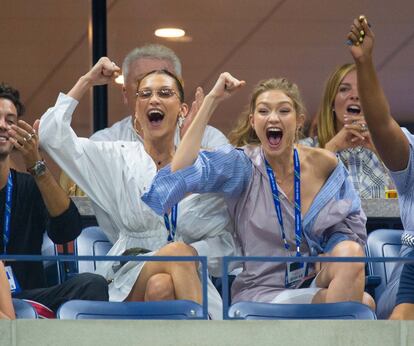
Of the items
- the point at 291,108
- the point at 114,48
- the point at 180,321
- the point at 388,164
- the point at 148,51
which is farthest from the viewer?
the point at 114,48

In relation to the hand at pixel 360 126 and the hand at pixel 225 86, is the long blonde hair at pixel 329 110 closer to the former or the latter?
the hand at pixel 360 126

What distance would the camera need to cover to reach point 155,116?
620 centimetres

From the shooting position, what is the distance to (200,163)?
19.0 feet

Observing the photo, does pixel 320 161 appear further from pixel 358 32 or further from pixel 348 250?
pixel 358 32

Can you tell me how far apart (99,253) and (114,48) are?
3177mm

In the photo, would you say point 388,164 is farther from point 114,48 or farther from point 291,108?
point 114,48

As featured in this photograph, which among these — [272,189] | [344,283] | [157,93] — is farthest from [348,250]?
[157,93]

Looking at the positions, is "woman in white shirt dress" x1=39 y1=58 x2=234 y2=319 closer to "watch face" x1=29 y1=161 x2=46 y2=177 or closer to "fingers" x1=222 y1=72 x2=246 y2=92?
"watch face" x1=29 y1=161 x2=46 y2=177

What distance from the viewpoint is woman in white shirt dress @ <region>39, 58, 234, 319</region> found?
19.5ft

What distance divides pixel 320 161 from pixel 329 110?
76 centimetres

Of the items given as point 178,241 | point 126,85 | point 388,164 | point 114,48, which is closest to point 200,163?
point 178,241

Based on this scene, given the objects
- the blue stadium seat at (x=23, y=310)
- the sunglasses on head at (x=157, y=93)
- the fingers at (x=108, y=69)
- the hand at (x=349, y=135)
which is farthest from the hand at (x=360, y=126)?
the blue stadium seat at (x=23, y=310)

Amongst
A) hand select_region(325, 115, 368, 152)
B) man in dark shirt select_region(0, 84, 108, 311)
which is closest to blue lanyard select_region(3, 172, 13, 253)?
man in dark shirt select_region(0, 84, 108, 311)

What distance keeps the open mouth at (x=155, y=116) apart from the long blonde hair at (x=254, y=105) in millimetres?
315
